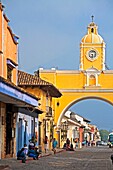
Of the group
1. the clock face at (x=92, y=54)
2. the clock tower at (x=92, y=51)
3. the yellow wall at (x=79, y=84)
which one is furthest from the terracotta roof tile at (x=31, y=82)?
the clock face at (x=92, y=54)

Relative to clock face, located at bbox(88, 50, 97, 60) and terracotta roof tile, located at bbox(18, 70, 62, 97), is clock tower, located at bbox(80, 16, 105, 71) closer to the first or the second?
clock face, located at bbox(88, 50, 97, 60)

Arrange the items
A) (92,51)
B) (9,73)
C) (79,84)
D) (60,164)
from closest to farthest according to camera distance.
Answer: (60,164)
(9,73)
(79,84)
(92,51)

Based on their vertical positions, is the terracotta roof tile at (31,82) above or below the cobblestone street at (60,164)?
above

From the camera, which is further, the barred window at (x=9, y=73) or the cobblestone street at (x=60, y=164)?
the barred window at (x=9, y=73)

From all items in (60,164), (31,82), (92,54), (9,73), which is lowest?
(60,164)

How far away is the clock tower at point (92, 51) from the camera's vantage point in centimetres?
6334

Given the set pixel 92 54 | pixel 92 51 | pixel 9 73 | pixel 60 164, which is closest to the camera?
pixel 60 164

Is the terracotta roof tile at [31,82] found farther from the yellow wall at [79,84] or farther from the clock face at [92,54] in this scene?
the clock face at [92,54]

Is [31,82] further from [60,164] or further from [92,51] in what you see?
[92,51]

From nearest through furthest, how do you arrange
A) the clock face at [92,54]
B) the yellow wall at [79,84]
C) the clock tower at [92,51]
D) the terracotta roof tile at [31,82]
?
the terracotta roof tile at [31,82], the yellow wall at [79,84], the clock tower at [92,51], the clock face at [92,54]

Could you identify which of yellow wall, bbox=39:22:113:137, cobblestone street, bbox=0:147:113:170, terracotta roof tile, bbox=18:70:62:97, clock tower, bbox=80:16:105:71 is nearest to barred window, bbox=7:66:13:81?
cobblestone street, bbox=0:147:113:170

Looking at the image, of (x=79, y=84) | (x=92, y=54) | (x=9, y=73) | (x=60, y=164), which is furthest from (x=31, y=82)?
(x=92, y=54)

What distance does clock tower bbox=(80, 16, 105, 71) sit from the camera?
63.3 metres

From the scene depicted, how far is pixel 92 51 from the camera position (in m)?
64.3
